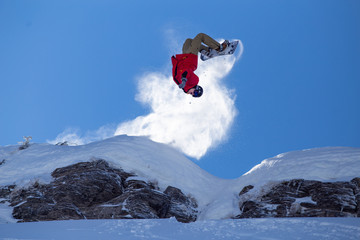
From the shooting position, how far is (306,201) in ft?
39.2

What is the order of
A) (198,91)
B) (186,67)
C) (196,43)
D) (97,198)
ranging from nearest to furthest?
(186,67) → (196,43) → (198,91) → (97,198)

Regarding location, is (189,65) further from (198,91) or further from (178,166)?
(178,166)

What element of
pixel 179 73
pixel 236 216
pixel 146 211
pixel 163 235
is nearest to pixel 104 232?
pixel 163 235

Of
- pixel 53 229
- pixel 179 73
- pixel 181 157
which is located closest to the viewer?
pixel 53 229

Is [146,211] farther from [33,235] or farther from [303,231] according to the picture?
[303,231]

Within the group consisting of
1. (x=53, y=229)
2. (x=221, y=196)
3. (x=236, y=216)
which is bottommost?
(x=53, y=229)

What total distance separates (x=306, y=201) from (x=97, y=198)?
8.29 meters

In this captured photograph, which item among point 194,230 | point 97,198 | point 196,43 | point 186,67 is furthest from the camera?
point 97,198

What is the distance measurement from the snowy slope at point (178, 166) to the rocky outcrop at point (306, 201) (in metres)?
0.56

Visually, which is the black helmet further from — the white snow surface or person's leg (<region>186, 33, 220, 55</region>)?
the white snow surface

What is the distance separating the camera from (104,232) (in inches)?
233

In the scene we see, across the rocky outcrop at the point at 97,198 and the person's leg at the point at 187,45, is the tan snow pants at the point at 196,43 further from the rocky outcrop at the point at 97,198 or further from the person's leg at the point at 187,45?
the rocky outcrop at the point at 97,198

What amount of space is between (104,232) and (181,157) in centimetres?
1318

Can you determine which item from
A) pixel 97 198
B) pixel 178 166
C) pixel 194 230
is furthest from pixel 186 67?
pixel 178 166
